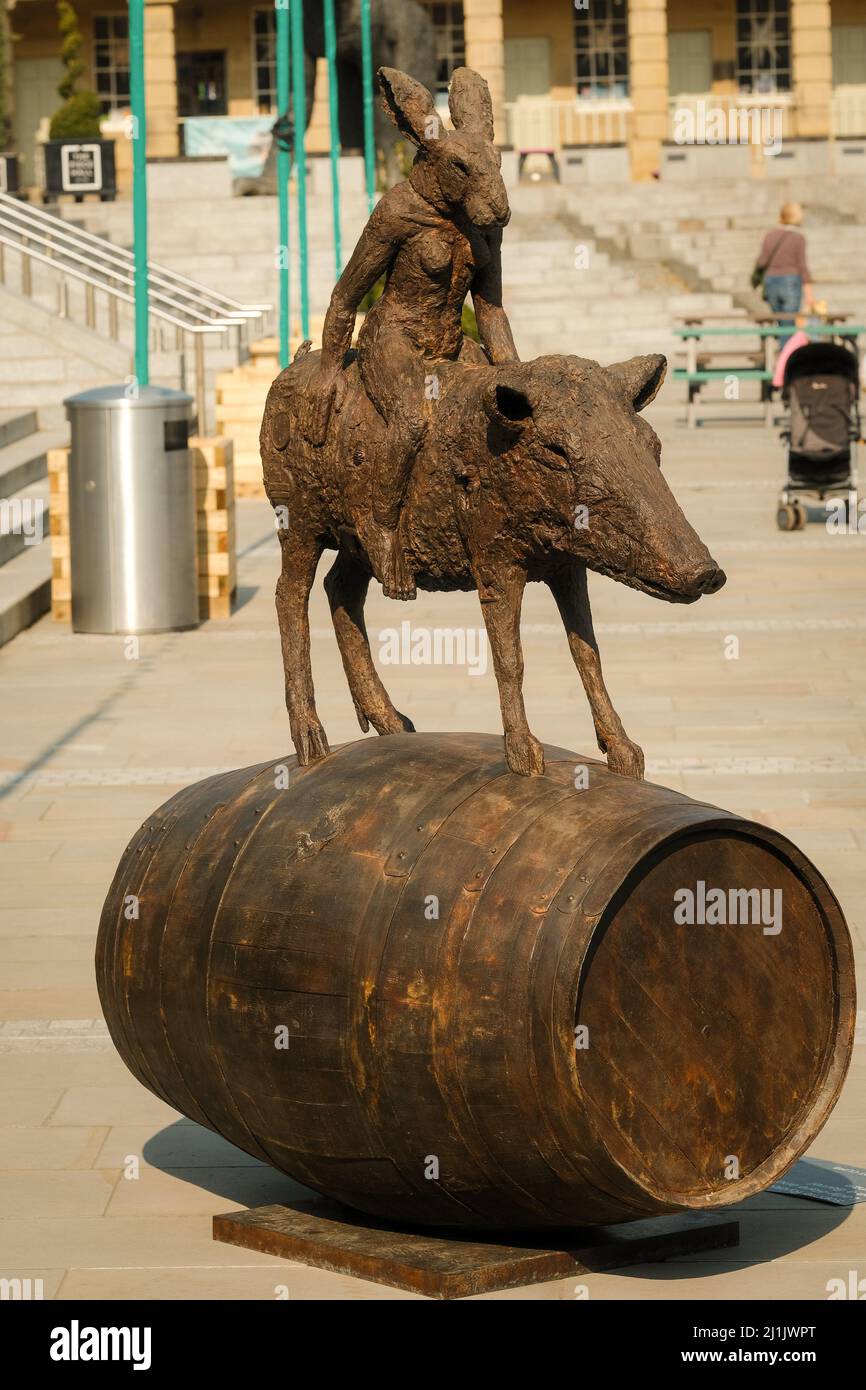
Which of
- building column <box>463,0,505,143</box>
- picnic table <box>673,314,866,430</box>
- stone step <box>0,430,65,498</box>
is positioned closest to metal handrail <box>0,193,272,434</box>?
stone step <box>0,430,65,498</box>

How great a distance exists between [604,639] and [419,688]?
6.79ft

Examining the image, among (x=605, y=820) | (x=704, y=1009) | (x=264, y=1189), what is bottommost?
(x=264, y=1189)

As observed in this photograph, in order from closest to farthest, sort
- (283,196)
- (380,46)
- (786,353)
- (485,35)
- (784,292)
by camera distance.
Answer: (786,353)
(283,196)
(784,292)
(380,46)
(485,35)

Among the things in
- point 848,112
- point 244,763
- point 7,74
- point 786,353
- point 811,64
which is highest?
point 7,74

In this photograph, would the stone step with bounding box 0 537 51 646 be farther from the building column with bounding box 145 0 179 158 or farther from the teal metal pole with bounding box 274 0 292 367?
the building column with bounding box 145 0 179 158

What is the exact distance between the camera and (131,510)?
50.7ft

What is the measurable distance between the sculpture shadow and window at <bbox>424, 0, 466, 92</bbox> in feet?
162

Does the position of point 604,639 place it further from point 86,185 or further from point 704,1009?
point 86,185

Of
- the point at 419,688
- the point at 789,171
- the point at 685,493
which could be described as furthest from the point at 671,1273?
the point at 789,171

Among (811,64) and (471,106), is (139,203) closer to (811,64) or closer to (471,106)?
(471,106)

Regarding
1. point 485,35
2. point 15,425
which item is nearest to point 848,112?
point 485,35

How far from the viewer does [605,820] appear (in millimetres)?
5320

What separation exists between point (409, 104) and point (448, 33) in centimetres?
5010

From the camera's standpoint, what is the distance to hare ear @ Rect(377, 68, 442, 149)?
618cm
